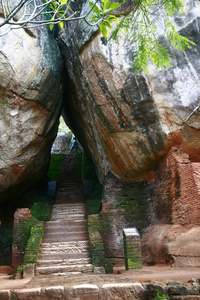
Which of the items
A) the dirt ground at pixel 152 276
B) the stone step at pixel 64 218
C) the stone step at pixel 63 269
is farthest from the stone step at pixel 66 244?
the dirt ground at pixel 152 276

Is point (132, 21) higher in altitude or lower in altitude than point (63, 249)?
higher

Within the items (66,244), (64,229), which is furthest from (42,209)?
(66,244)

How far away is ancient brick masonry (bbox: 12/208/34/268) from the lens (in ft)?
25.1

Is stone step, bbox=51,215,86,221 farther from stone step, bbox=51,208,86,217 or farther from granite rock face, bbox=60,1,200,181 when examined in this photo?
granite rock face, bbox=60,1,200,181

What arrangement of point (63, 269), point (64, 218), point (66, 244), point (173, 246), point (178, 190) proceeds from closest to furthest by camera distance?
1. point (173, 246)
2. point (63, 269)
3. point (178, 190)
4. point (66, 244)
5. point (64, 218)

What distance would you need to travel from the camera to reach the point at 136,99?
24.2 feet

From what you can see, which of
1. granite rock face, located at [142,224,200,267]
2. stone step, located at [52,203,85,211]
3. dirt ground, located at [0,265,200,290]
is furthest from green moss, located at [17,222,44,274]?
granite rock face, located at [142,224,200,267]

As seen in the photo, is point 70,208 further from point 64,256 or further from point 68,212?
point 64,256

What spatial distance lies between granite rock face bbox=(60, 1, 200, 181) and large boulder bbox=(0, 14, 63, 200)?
102 centimetres

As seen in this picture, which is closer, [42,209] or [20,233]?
[20,233]

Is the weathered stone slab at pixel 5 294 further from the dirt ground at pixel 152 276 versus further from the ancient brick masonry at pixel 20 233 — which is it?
the ancient brick masonry at pixel 20 233

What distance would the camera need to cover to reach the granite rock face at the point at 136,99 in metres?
7.12

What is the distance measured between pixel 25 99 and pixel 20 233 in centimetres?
392

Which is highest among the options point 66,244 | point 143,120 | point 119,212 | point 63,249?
point 143,120
